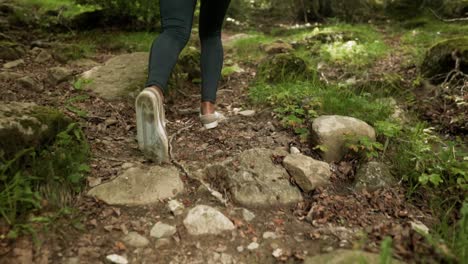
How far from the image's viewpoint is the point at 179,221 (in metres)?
1.82

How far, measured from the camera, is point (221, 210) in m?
1.92

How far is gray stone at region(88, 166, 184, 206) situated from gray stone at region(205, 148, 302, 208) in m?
0.24

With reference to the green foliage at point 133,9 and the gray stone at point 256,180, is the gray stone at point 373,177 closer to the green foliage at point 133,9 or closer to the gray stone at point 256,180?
the gray stone at point 256,180

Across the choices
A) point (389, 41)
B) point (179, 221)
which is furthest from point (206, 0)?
point (389, 41)

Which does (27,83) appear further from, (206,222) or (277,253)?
(277,253)

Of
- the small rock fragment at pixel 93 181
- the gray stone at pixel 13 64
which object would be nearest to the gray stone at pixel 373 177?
the small rock fragment at pixel 93 181

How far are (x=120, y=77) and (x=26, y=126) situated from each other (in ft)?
5.42

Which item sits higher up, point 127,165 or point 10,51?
point 10,51

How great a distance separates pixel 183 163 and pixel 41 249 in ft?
3.26

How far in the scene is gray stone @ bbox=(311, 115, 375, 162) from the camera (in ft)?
7.89

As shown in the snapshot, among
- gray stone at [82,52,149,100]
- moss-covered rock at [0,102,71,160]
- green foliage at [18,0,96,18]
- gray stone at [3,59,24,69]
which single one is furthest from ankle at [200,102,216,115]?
green foliage at [18,0,96,18]

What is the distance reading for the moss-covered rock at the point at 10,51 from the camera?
4180 millimetres

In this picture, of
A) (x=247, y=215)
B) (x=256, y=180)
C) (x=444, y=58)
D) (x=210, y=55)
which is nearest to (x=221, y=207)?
(x=247, y=215)

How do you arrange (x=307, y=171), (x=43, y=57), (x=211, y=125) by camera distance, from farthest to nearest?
(x=43, y=57), (x=211, y=125), (x=307, y=171)
